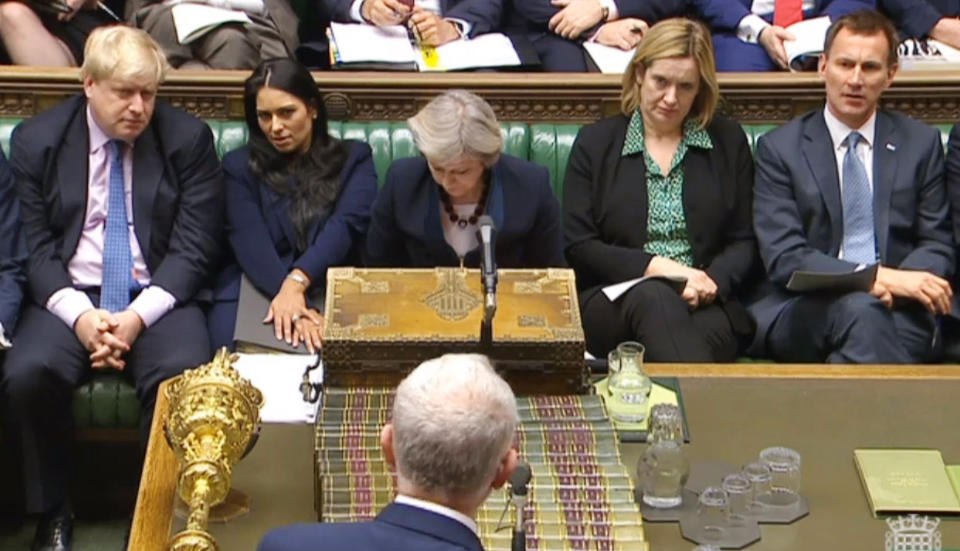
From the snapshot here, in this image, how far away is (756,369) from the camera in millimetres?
3736

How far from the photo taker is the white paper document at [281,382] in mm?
3473

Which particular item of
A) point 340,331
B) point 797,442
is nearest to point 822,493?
point 797,442

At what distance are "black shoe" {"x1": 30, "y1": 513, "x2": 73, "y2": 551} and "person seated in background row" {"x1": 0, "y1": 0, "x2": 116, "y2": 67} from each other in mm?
1472

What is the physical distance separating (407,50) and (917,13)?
1726mm

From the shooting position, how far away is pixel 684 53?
451cm

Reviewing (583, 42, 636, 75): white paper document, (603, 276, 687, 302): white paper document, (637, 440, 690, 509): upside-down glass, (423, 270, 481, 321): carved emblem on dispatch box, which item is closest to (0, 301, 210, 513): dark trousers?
(423, 270, 481, 321): carved emblem on dispatch box

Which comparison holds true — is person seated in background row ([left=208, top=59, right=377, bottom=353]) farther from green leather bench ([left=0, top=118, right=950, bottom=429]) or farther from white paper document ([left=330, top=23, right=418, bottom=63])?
white paper document ([left=330, top=23, right=418, bottom=63])

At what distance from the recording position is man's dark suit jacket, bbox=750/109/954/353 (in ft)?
15.1

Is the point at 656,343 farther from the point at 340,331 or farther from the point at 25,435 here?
the point at 25,435

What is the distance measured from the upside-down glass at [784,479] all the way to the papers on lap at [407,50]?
2270 millimetres

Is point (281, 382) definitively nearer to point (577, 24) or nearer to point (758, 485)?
point (758, 485)

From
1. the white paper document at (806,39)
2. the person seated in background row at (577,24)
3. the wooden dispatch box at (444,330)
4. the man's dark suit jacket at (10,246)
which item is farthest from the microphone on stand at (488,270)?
the white paper document at (806,39)

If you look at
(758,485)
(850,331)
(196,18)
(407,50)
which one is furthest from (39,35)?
(758,485)

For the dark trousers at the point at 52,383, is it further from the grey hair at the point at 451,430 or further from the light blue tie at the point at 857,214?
the grey hair at the point at 451,430
